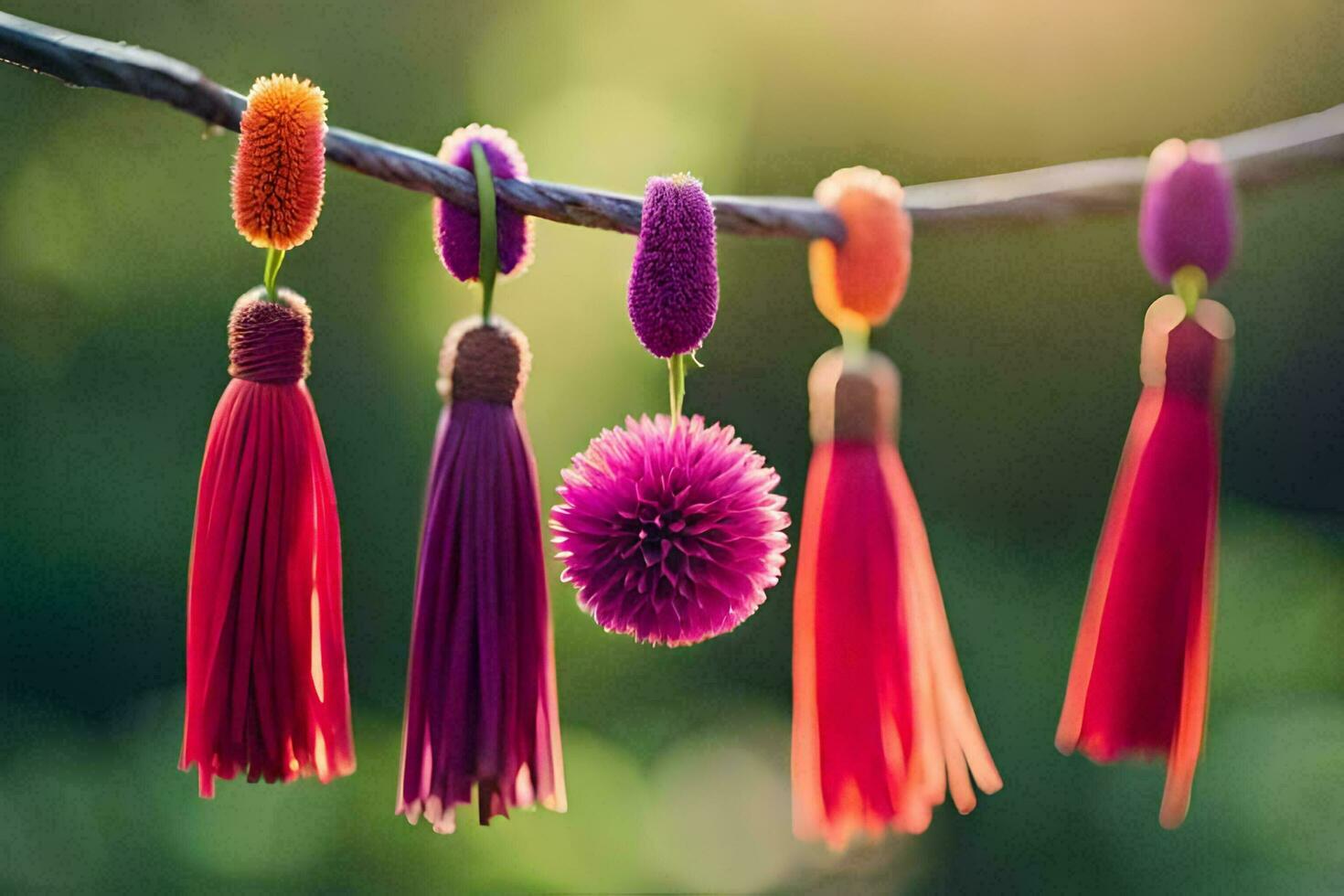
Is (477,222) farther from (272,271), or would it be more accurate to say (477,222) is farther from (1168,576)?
(1168,576)

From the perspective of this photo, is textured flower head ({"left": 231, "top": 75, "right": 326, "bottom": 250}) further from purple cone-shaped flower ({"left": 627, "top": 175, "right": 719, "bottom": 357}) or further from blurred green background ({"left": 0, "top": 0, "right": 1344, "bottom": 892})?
blurred green background ({"left": 0, "top": 0, "right": 1344, "bottom": 892})

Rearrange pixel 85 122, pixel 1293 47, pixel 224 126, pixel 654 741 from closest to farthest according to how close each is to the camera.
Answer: pixel 224 126
pixel 1293 47
pixel 85 122
pixel 654 741

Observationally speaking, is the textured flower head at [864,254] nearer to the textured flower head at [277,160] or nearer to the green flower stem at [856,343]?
the green flower stem at [856,343]

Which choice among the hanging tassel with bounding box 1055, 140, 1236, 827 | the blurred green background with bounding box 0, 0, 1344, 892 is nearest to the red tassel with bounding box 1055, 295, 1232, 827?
the hanging tassel with bounding box 1055, 140, 1236, 827

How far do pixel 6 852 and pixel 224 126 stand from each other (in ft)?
5.66

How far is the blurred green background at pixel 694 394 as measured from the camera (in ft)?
5.24

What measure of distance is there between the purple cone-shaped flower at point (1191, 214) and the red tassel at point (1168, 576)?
0.02 m

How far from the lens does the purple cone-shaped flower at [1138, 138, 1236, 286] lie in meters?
0.37

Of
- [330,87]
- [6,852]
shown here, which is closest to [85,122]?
[330,87]

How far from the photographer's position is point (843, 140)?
1.75m

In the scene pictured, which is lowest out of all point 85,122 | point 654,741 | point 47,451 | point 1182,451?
point 654,741

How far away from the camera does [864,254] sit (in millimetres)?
384

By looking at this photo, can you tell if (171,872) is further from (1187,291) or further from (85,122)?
(1187,291)

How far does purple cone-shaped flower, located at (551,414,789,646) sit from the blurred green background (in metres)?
1.36
